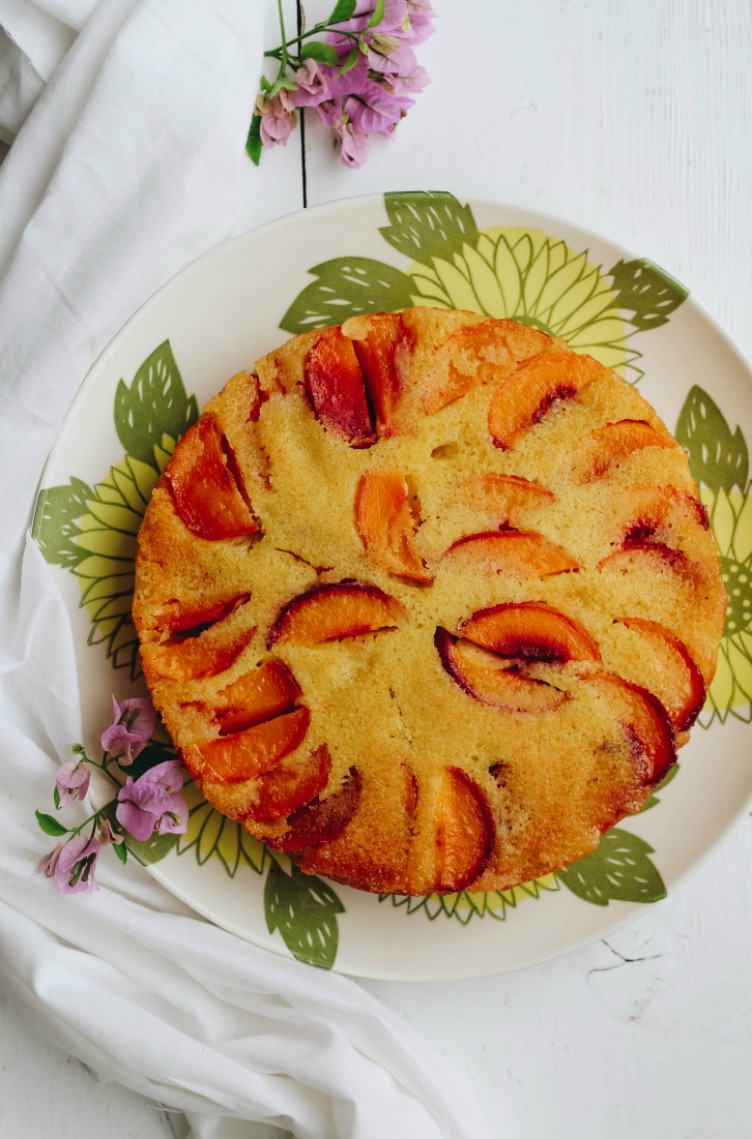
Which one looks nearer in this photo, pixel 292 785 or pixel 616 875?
pixel 292 785

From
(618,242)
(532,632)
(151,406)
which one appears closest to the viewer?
(532,632)

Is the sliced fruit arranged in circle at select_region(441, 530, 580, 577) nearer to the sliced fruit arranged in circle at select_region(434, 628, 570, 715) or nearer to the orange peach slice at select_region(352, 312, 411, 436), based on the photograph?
the sliced fruit arranged in circle at select_region(434, 628, 570, 715)

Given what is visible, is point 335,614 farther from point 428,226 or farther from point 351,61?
point 351,61

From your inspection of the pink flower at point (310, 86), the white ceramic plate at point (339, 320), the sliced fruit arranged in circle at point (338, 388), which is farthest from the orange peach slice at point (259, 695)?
Answer: the pink flower at point (310, 86)

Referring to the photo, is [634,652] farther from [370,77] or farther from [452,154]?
[370,77]

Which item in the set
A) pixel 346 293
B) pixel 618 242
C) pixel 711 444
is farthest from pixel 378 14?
pixel 711 444

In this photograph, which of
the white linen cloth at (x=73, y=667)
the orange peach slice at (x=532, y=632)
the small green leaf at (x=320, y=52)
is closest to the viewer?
the orange peach slice at (x=532, y=632)

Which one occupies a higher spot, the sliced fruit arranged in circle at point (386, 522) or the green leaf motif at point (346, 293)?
the green leaf motif at point (346, 293)

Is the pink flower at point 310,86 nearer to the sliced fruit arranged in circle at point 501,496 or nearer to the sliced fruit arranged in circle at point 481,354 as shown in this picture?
the sliced fruit arranged in circle at point 481,354

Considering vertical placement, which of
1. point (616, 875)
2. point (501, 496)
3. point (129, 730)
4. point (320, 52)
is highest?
point (320, 52)
